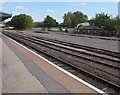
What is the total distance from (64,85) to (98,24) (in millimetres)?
49503

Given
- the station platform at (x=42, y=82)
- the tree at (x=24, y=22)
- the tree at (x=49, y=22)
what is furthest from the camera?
the tree at (x=49, y=22)

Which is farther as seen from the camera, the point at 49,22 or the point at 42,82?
the point at 49,22

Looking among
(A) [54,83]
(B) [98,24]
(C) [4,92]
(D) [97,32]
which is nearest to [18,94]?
(C) [4,92]

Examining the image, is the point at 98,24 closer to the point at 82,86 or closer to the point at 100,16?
the point at 100,16

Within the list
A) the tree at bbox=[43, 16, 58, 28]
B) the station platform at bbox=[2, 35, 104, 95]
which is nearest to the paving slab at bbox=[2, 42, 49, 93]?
the station platform at bbox=[2, 35, 104, 95]

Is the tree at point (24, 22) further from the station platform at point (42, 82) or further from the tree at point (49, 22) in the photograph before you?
the station platform at point (42, 82)

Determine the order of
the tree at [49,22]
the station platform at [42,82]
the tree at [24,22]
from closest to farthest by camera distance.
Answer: the station platform at [42,82] → the tree at [24,22] → the tree at [49,22]

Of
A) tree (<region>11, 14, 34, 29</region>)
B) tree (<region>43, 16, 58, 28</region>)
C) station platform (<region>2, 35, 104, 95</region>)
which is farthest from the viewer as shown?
tree (<region>43, 16, 58, 28</region>)

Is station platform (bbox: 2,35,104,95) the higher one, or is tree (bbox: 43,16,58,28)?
tree (bbox: 43,16,58,28)

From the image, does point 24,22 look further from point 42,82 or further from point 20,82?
point 42,82

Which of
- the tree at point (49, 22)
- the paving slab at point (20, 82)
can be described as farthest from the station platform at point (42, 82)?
the tree at point (49, 22)

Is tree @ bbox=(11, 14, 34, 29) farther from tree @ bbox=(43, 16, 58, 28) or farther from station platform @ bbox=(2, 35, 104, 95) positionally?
station platform @ bbox=(2, 35, 104, 95)

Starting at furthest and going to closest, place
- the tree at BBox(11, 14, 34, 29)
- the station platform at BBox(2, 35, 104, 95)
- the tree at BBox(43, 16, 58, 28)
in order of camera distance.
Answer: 1. the tree at BBox(43, 16, 58, 28)
2. the tree at BBox(11, 14, 34, 29)
3. the station platform at BBox(2, 35, 104, 95)

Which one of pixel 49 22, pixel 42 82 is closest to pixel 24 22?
pixel 49 22
